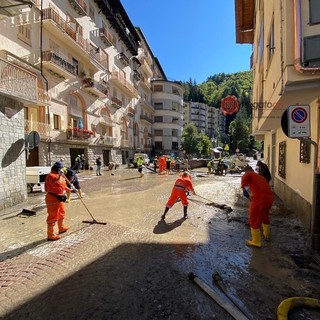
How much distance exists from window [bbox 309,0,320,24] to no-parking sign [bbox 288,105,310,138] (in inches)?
67.9

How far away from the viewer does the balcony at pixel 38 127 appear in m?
19.7

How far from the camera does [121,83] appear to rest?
123ft

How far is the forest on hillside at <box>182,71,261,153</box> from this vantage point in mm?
76688

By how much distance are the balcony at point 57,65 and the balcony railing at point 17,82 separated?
12.4m

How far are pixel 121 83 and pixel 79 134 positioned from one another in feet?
44.9

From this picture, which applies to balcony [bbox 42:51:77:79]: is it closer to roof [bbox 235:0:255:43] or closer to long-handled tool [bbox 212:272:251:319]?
roof [bbox 235:0:255:43]

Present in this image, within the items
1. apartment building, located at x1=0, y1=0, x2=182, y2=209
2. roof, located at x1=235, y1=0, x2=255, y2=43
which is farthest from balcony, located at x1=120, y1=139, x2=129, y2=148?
roof, located at x1=235, y1=0, x2=255, y2=43

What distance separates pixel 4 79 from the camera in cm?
905

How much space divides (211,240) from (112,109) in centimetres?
3226

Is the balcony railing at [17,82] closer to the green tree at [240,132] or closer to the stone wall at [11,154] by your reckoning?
the stone wall at [11,154]

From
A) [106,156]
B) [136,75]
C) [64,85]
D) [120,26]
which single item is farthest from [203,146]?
[64,85]

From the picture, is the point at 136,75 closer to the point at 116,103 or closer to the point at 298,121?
the point at 116,103

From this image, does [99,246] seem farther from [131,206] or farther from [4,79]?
[4,79]

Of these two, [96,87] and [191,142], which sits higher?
[96,87]
